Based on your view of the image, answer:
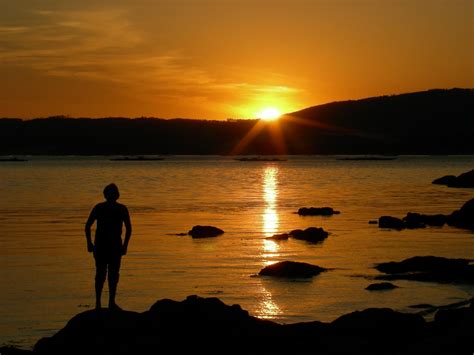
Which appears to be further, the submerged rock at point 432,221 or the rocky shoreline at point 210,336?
the submerged rock at point 432,221

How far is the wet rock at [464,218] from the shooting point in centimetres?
4653

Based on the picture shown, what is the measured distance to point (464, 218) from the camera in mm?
46969

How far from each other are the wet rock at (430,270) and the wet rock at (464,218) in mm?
18619

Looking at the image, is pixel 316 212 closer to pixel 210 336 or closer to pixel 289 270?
pixel 289 270

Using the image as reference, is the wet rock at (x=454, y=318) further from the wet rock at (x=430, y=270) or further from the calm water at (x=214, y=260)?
the wet rock at (x=430, y=270)

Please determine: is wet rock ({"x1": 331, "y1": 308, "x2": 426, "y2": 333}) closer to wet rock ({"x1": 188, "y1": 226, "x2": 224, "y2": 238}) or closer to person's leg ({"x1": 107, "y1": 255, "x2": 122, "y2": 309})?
person's leg ({"x1": 107, "y1": 255, "x2": 122, "y2": 309})

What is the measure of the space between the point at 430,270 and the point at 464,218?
20319 millimetres

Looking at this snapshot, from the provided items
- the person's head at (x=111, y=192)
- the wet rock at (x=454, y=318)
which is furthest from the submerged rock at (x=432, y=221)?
the person's head at (x=111, y=192)

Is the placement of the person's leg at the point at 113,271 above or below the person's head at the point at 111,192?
below

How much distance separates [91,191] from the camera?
88.3m

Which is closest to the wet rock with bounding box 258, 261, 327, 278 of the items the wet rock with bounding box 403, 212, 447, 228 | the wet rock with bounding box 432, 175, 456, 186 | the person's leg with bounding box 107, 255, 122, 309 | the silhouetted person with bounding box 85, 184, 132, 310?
the person's leg with bounding box 107, 255, 122, 309

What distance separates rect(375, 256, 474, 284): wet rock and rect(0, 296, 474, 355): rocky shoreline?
1113 cm

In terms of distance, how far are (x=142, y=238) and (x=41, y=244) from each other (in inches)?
205

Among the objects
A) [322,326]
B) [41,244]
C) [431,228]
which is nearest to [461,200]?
[431,228]
